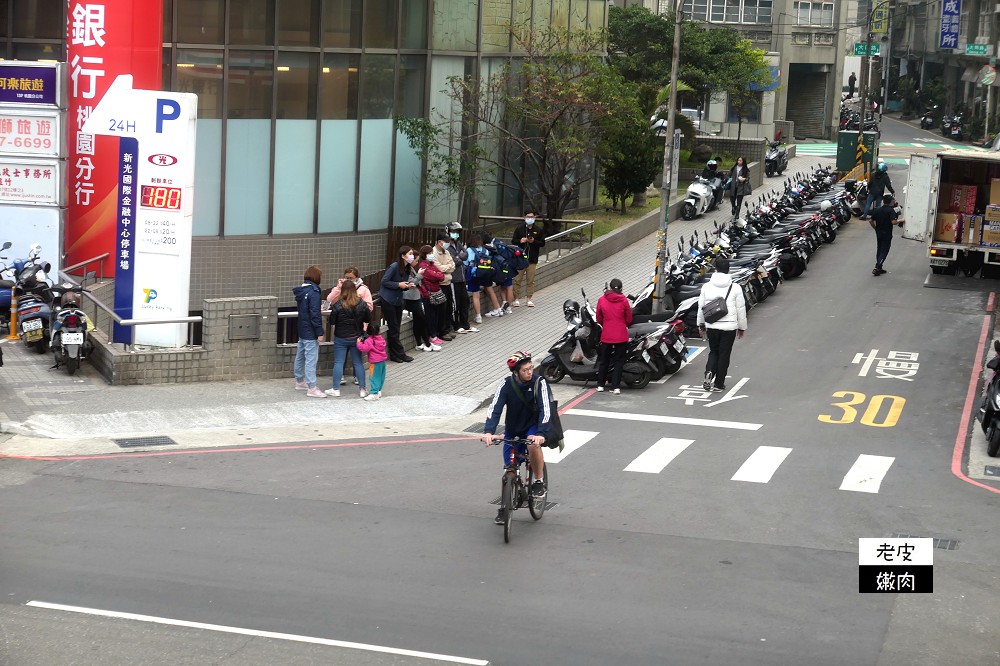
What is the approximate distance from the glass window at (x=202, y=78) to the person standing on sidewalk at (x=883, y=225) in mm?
13849

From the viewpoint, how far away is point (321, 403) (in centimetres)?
1847

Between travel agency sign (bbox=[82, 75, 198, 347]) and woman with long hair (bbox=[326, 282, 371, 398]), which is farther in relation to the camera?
travel agency sign (bbox=[82, 75, 198, 347])

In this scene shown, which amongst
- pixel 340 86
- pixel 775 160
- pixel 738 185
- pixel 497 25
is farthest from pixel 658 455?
pixel 775 160

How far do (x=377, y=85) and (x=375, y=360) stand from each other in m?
11.0

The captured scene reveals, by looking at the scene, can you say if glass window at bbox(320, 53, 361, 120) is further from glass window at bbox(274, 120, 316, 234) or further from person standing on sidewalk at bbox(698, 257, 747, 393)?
person standing on sidewalk at bbox(698, 257, 747, 393)

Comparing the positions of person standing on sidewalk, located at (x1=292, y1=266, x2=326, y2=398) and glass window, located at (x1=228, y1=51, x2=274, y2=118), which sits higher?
glass window, located at (x1=228, y1=51, x2=274, y2=118)

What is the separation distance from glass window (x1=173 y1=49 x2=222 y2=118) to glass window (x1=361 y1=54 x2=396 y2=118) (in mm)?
3218

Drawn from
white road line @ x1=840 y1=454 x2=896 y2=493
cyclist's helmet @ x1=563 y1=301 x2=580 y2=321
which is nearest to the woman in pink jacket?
cyclist's helmet @ x1=563 y1=301 x2=580 y2=321

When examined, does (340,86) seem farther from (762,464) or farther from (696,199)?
(762,464)

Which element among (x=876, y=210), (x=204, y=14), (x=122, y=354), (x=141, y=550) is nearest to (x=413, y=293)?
(x=122, y=354)

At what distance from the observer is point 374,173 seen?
28.5m

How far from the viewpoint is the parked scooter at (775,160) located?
156 feet

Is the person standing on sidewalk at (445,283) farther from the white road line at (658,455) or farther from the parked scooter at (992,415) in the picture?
the parked scooter at (992,415)

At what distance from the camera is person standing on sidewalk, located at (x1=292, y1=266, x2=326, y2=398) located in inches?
731
